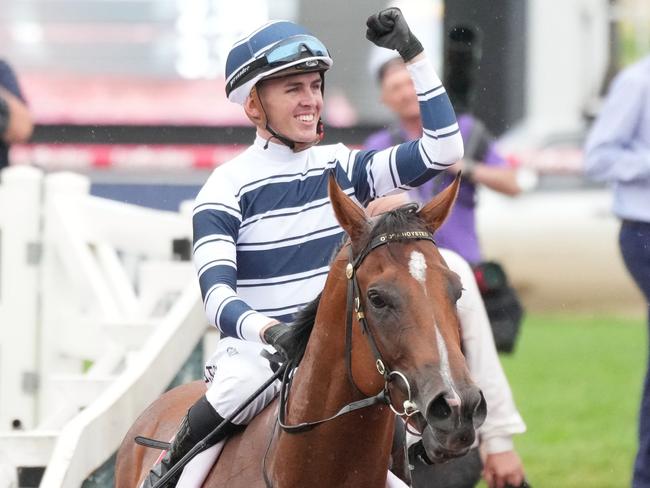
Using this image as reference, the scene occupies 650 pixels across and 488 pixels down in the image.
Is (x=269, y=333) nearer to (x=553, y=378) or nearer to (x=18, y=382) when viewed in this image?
(x=18, y=382)

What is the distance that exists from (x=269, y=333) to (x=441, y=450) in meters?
0.66

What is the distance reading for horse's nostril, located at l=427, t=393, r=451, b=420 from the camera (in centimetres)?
350

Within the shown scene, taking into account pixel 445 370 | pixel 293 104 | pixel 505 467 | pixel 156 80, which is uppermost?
pixel 293 104

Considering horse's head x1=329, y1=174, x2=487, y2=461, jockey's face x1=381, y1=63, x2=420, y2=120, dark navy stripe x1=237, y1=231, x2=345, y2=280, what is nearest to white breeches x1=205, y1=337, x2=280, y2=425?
dark navy stripe x1=237, y1=231, x2=345, y2=280

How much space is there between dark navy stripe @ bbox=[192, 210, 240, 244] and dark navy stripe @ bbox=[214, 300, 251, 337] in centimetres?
29

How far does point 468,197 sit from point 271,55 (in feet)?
9.09

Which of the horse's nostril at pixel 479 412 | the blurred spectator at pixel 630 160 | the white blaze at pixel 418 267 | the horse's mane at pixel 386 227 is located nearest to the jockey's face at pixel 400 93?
the blurred spectator at pixel 630 160

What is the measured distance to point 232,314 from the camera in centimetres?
409

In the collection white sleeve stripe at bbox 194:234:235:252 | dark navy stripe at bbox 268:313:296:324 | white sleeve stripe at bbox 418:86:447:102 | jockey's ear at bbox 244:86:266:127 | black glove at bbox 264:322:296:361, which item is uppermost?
white sleeve stripe at bbox 418:86:447:102

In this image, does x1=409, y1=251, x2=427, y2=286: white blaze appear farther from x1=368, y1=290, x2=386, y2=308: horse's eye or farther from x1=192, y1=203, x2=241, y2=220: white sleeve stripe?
x1=192, y1=203, x2=241, y2=220: white sleeve stripe

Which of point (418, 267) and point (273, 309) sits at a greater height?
point (418, 267)

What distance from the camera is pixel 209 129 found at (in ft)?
50.3

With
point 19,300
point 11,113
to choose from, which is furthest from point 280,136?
point 19,300

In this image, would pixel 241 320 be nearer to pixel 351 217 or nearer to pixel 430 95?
pixel 351 217
